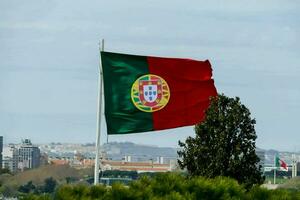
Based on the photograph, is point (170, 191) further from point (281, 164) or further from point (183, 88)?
point (281, 164)

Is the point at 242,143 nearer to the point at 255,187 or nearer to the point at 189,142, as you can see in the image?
the point at 189,142

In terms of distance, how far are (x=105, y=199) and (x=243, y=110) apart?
8.79m

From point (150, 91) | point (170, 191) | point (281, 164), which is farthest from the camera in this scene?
point (281, 164)

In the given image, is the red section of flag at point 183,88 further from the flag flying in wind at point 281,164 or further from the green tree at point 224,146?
the flag flying in wind at point 281,164

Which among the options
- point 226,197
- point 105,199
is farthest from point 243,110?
point 105,199

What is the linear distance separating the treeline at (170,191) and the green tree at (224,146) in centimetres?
305

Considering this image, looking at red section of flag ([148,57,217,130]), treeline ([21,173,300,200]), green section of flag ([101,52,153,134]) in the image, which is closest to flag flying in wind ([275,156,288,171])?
red section of flag ([148,57,217,130])

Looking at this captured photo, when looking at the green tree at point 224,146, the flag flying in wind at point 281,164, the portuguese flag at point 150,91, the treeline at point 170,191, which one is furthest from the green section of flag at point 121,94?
the flag flying in wind at point 281,164

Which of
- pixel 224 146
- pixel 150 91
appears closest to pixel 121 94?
pixel 150 91

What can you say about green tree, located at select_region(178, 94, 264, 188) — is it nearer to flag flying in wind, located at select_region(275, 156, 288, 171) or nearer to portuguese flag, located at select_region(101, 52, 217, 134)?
portuguese flag, located at select_region(101, 52, 217, 134)

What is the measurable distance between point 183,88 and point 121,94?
1.76 metres

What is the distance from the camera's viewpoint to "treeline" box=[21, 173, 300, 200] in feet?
87.6

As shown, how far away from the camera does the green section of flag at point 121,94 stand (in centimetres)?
3359

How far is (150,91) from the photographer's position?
3388cm
